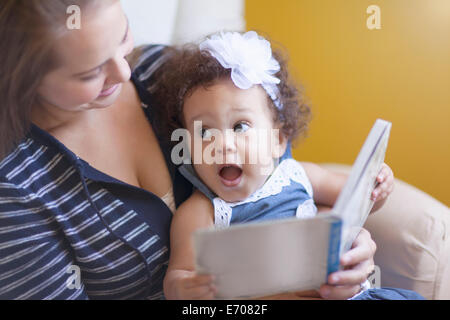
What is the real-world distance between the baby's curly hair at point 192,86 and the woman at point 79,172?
7cm

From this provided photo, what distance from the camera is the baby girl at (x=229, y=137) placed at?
3.32 feet

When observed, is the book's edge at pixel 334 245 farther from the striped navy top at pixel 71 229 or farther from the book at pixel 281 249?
the striped navy top at pixel 71 229

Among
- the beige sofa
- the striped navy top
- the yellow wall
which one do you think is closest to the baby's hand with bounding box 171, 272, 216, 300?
the striped navy top

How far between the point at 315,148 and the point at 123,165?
68cm

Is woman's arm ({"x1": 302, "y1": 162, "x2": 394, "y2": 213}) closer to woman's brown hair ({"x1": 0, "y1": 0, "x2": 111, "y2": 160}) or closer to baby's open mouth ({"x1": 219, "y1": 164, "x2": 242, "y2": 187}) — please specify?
baby's open mouth ({"x1": 219, "y1": 164, "x2": 242, "y2": 187})

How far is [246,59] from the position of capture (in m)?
1.03

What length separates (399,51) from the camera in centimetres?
135

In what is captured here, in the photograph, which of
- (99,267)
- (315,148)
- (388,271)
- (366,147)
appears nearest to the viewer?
(366,147)

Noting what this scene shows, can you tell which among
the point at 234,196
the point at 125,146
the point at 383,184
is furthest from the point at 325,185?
the point at 125,146

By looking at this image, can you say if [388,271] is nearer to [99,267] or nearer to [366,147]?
[366,147]

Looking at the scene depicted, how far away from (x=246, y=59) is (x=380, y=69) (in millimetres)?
525

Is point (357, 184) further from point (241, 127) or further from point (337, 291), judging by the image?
point (241, 127)
